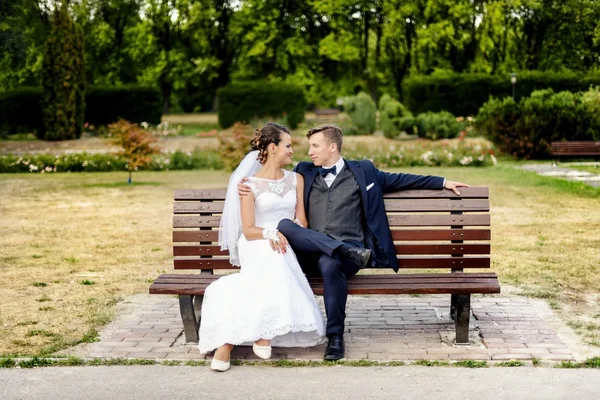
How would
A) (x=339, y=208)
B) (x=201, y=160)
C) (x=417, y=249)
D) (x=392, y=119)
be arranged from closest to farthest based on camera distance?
(x=339, y=208) → (x=417, y=249) → (x=201, y=160) → (x=392, y=119)

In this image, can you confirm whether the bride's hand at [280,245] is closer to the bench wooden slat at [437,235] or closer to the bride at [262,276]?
the bride at [262,276]

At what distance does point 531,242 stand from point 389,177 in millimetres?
4237

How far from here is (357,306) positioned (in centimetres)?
661

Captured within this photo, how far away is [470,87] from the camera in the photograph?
34250 millimetres

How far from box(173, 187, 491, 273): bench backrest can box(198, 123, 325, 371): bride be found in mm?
200

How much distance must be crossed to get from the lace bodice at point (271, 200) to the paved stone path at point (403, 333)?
84 cm

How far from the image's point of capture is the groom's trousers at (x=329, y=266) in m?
5.21

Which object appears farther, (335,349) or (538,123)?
(538,123)

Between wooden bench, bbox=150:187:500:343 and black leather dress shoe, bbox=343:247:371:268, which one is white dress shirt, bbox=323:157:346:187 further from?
black leather dress shoe, bbox=343:247:371:268

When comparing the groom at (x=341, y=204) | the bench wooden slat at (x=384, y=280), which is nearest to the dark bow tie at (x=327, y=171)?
the groom at (x=341, y=204)

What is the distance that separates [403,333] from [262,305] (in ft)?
3.73

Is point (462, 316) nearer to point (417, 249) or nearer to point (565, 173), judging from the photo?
point (417, 249)

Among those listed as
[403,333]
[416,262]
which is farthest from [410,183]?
[403,333]

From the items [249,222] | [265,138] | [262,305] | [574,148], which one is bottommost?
[574,148]
